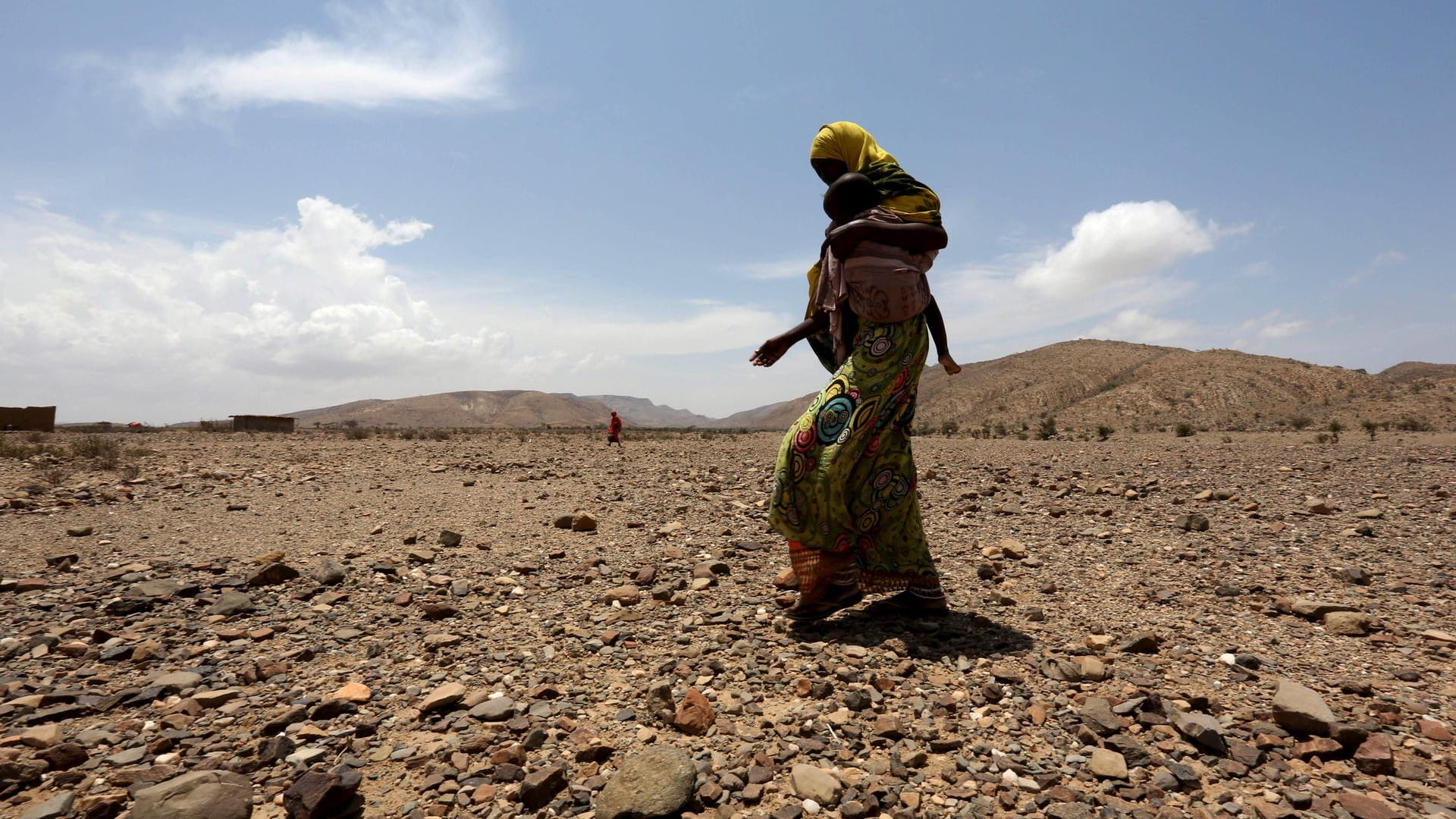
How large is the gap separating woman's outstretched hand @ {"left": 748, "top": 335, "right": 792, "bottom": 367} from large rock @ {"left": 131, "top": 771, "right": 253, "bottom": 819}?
114 inches

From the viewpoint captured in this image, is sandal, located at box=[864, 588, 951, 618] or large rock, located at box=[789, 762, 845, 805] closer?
large rock, located at box=[789, 762, 845, 805]

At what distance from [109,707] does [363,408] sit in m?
139

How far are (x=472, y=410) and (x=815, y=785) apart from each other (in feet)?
426

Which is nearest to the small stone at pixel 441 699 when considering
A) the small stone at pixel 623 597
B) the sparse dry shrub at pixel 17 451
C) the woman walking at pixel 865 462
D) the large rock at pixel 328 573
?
the small stone at pixel 623 597

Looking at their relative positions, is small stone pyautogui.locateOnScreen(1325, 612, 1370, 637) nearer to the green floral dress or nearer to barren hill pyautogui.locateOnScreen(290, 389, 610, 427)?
the green floral dress

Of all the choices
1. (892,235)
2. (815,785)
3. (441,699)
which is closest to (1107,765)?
(815,785)

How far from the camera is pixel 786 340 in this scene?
3896mm

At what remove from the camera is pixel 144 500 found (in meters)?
7.34

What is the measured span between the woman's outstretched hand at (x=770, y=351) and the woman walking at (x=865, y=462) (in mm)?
363

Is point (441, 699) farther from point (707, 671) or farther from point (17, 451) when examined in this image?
point (17, 451)

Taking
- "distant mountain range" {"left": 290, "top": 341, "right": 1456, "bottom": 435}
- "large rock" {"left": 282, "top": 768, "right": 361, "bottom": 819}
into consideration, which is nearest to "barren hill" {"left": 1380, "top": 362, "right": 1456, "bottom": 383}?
"distant mountain range" {"left": 290, "top": 341, "right": 1456, "bottom": 435}

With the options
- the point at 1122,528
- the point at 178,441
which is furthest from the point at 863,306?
the point at 178,441

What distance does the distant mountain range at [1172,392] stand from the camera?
92.0ft

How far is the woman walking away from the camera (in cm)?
352
